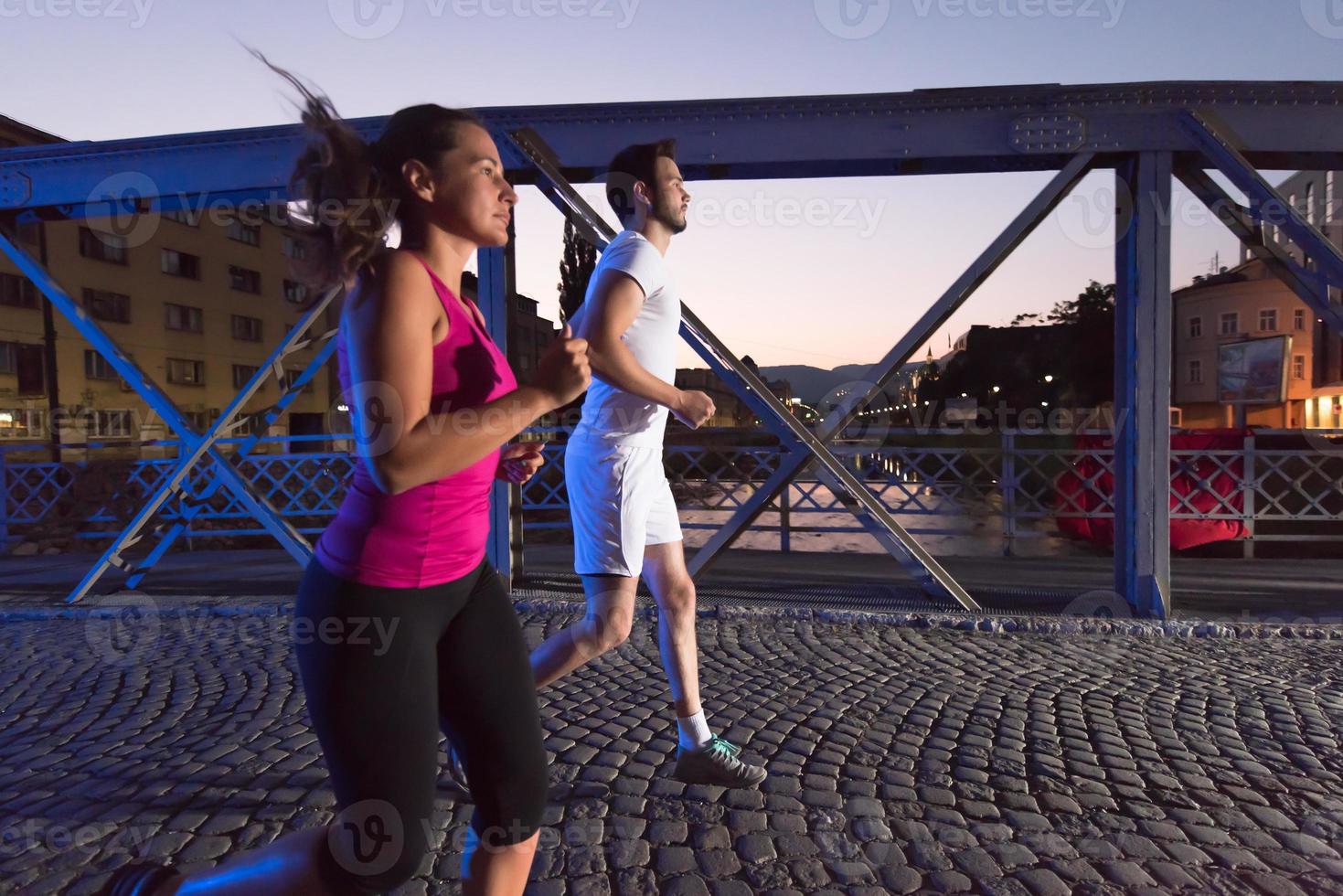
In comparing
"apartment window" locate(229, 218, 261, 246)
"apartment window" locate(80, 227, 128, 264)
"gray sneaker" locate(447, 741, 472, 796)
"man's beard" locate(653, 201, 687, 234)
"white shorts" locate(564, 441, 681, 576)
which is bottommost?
"gray sneaker" locate(447, 741, 472, 796)

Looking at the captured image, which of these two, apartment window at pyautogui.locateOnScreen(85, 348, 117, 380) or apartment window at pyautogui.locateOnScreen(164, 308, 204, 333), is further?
apartment window at pyautogui.locateOnScreen(164, 308, 204, 333)

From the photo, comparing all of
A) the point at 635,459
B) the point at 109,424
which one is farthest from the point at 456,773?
the point at 109,424

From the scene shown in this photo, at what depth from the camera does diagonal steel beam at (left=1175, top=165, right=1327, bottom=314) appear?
5.44 metres

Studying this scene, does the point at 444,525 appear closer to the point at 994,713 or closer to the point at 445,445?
the point at 445,445

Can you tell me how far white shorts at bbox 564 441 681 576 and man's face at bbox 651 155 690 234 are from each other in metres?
0.79

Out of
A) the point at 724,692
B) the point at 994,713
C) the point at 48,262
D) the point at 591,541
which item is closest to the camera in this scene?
the point at 591,541

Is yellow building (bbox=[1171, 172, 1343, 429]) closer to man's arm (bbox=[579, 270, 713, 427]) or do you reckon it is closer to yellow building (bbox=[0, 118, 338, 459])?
man's arm (bbox=[579, 270, 713, 427])

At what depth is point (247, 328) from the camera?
4134cm

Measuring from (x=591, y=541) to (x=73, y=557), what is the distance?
9.03m

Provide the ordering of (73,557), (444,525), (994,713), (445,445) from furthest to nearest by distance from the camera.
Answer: (73,557), (994,713), (444,525), (445,445)

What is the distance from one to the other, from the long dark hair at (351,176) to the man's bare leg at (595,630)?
4.91 ft

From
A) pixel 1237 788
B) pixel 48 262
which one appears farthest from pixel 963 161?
pixel 48 262

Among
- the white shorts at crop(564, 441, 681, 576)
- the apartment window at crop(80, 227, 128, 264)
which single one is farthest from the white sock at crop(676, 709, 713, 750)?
the apartment window at crop(80, 227, 128, 264)

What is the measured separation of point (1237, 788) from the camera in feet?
9.91
